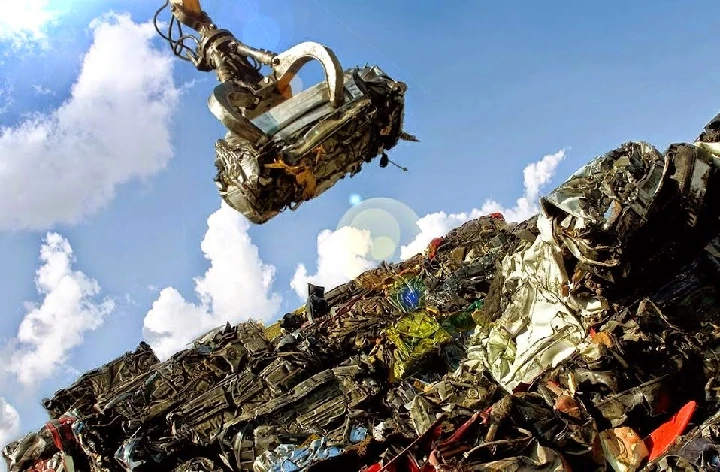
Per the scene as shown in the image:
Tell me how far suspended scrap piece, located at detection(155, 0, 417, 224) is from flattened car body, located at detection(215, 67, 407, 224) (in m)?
0.01

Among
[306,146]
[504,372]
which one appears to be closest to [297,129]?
[306,146]

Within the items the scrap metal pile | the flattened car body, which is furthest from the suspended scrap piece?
the scrap metal pile

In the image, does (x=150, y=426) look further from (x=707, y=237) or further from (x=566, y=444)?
(x=707, y=237)

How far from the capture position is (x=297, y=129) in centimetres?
923

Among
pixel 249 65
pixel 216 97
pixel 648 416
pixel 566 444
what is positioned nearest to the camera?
pixel 566 444

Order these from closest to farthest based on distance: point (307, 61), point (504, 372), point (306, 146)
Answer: point (306, 146), point (307, 61), point (504, 372)

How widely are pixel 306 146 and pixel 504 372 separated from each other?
5.06m

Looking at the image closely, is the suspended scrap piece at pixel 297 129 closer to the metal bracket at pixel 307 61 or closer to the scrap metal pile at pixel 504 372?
the metal bracket at pixel 307 61

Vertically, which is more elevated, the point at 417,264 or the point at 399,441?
the point at 417,264

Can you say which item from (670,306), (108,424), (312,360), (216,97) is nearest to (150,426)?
(108,424)

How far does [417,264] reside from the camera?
19344 mm

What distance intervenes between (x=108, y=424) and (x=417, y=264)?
9935 millimetres

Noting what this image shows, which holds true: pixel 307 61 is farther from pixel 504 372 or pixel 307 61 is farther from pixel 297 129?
pixel 504 372

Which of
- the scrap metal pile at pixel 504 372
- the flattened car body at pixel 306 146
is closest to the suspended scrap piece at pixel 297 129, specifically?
the flattened car body at pixel 306 146
